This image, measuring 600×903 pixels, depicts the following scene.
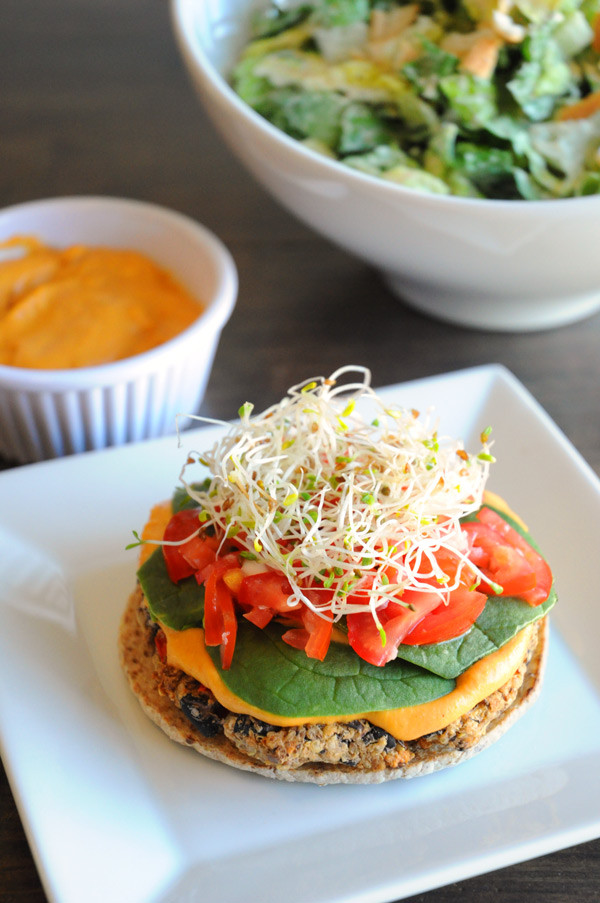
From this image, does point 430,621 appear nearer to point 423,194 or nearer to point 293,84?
point 423,194

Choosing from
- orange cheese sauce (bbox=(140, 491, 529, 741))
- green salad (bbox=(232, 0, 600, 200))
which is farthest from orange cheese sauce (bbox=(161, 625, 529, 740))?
green salad (bbox=(232, 0, 600, 200))

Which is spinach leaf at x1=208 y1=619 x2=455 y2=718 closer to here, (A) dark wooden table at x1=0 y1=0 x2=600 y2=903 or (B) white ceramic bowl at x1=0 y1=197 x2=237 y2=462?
(A) dark wooden table at x1=0 y1=0 x2=600 y2=903

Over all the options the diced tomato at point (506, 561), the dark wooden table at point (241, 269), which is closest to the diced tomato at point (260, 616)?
the diced tomato at point (506, 561)

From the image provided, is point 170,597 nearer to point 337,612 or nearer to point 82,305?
point 337,612

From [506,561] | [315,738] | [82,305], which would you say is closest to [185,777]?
[315,738]

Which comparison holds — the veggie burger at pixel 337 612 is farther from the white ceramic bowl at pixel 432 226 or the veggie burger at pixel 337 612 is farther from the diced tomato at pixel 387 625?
the white ceramic bowl at pixel 432 226
